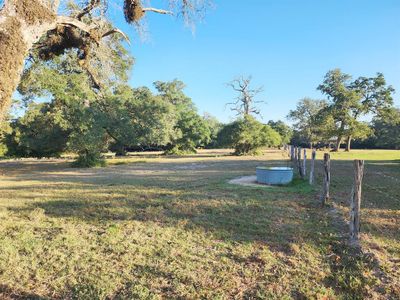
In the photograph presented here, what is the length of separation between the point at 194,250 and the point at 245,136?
2852 centimetres

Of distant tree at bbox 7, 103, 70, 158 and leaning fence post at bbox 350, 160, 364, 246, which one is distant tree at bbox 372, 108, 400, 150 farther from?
leaning fence post at bbox 350, 160, 364, 246

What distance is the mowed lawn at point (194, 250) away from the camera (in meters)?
3.20

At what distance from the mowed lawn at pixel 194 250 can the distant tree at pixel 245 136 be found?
25.1 metres

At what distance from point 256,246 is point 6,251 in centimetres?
342

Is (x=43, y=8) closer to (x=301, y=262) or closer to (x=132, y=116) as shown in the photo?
(x=301, y=262)

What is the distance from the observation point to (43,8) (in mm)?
2953

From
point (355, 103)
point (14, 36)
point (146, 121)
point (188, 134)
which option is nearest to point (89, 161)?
point (146, 121)

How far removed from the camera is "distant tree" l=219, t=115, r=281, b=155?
3231 cm

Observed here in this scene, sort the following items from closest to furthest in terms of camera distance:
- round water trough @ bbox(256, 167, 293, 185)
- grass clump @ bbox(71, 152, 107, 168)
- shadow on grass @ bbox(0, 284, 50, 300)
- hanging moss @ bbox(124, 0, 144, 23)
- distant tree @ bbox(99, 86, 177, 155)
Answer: shadow on grass @ bbox(0, 284, 50, 300) < hanging moss @ bbox(124, 0, 144, 23) < round water trough @ bbox(256, 167, 293, 185) < grass clump @ bbox(71, 152, 107, 168) < distant tree @ bbox(99, 86, 177, 155)

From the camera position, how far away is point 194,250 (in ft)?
13.7

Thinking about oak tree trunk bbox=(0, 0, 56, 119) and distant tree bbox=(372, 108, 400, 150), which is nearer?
oak tree trunk bbox=(0, 0, 56, 119)

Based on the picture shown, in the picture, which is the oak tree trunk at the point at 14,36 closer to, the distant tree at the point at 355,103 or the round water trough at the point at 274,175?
the round water trough at the point at 274,175

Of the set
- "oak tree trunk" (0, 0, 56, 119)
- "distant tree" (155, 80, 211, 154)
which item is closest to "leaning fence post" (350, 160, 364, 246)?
"oak tree trunk" (0, 0, 56, 119)

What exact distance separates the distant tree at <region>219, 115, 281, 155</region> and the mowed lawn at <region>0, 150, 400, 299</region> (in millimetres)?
25083
